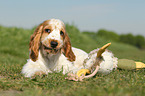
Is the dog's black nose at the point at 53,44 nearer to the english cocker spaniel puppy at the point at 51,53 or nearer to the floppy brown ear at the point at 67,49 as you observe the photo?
the english cocker spaniel puppy at the point at 51,53

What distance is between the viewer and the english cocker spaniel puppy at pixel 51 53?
3699 millimetres

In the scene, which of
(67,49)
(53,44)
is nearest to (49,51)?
(53,44)

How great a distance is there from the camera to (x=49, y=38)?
361 cm

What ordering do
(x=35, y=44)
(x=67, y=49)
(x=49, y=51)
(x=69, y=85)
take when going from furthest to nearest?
(x=67, y=49), (x=35, y=44), (x=49, y=51), (x=69, y=85)

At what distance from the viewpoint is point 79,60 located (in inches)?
192

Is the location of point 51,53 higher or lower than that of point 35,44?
lower

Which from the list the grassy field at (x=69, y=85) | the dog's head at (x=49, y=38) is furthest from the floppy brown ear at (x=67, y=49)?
the grassy field at (x=69, y=85)

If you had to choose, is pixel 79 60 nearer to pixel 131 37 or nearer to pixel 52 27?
pixel 52 27

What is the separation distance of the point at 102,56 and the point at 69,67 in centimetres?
82

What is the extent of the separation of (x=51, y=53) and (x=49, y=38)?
357 mm

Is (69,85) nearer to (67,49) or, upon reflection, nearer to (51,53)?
(51,53)

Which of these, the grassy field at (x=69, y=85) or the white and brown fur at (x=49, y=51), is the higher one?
the white and brown fur at (x=49, y=51)

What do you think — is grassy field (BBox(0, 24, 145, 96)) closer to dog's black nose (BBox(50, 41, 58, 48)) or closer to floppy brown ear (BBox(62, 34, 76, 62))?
floppy brown ear (BBox(62, 34, 76, 62))

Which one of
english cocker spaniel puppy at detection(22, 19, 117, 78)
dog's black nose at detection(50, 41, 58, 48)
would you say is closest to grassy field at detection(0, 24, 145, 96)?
english cocker spaniel puppy at detection(22, 19, 117, 78)
